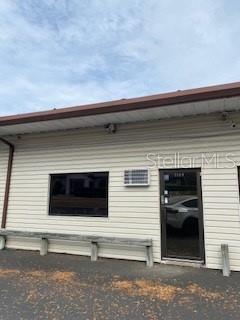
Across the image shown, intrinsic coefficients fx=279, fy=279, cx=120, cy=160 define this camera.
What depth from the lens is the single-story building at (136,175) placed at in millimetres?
5477

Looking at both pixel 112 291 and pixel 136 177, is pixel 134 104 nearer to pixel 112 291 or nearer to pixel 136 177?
pixel 136 177

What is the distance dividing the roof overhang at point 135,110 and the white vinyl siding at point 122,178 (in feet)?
1.07

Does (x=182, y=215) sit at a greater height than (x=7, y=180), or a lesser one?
lesser

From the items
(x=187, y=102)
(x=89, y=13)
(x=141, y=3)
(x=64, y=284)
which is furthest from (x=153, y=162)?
(x=89, y=13)

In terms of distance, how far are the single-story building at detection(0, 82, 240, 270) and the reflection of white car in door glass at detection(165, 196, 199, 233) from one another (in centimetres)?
2

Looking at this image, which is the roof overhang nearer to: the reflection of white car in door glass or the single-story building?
the single-story building

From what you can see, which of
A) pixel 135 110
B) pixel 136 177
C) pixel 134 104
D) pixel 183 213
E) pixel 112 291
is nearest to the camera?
pixel 112 291

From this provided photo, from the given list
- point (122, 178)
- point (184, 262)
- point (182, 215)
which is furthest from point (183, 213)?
point (122, 178)

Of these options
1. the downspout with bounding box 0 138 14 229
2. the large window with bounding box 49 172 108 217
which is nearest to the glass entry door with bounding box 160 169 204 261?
the large window with bounding box 49 172 108 217

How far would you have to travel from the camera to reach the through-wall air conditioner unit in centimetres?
617

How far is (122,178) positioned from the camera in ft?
21.1

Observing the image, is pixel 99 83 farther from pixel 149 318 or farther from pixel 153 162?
pixel 149 318

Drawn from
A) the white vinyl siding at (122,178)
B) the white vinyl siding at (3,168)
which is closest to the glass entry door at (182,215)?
the white vinyl siding at (122,178)

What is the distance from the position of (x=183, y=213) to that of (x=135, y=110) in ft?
7.73
